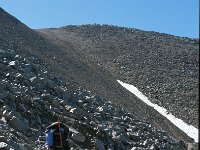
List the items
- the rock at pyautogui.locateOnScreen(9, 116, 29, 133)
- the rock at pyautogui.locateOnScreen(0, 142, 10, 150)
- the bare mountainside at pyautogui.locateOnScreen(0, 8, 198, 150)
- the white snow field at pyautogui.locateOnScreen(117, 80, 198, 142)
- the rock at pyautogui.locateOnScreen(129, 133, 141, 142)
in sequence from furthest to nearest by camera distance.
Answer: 1. the white snow field at pyautogui.locateOnScreen(117, 80, 198, 142)
2. the rock at pyautogui.locateOnScreen(129, 133, 141, 142)
3. the bare mountainside at pyautogui.locateOnScreen(0, 8, 198, 150)
4. the rock at pyautogui.locateOnScreen(9, 116, 29, 133)
5. the rock at pyautogui.locateOnScreen(0, 142, 10, 150)

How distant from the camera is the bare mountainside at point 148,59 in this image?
33750mm

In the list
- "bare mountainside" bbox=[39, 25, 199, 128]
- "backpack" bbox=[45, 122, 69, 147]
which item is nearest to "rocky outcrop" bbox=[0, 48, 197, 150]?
"backpack" bbox=[45, 122, 69, 147]

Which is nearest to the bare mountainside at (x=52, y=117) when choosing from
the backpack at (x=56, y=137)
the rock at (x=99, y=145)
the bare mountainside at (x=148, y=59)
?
the rock at (x=99, y=145)

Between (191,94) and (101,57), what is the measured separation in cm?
1212

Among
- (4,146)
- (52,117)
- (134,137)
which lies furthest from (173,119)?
(4,146)

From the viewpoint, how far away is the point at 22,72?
58.7ft

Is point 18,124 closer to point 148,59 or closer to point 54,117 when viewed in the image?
point 54,117

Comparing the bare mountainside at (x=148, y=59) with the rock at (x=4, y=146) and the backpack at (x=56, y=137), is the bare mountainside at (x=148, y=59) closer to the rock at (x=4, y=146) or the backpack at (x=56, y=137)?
the rock at (x=4, y=146)

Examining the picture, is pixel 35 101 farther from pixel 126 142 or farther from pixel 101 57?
pixel 101 57

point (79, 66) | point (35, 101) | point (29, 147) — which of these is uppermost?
point (79, 66)

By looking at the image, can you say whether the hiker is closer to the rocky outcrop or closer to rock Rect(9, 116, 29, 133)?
the rocky outcrop

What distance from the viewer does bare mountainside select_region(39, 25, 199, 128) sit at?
33.8m

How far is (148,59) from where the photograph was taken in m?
44.9

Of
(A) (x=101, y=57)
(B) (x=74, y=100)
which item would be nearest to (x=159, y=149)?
(B) (x=74, y=100)
